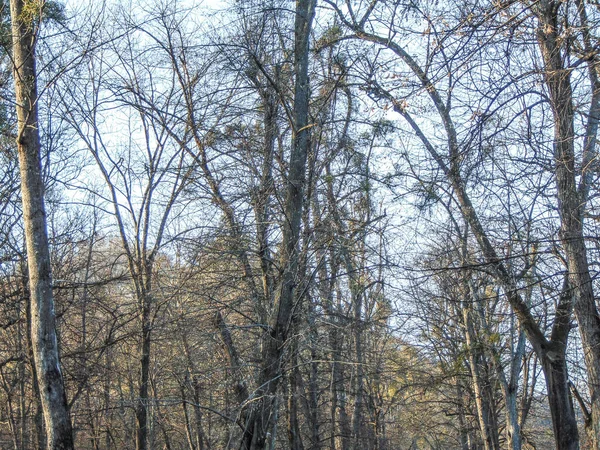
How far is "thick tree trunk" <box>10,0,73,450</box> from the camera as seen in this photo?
8.05 metres

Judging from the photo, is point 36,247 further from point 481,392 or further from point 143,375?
point 481,392

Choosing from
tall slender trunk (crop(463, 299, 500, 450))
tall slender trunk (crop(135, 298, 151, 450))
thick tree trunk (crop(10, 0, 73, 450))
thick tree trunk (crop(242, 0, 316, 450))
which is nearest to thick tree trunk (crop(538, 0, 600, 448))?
thick tree trunk (crop(242, 0, 316, 450))

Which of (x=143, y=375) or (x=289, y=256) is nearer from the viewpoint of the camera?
(x=289, y=256)

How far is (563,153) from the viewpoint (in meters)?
A: 6.21

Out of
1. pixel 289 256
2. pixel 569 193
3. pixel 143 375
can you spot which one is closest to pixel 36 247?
pixel 289 256

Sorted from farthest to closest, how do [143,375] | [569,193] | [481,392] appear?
1. [481,392]
2. [143,375]
3. [569,193]

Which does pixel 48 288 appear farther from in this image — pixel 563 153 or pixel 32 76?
pixel 563 153

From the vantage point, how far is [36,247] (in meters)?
8.52

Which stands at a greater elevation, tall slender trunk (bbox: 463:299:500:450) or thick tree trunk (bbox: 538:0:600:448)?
thick tree trunk (bbox: 538:0:600:448)

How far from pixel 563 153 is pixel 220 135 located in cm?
568

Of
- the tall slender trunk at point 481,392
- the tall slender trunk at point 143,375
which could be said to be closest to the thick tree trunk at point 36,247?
the tall slender trunk at point 143,375

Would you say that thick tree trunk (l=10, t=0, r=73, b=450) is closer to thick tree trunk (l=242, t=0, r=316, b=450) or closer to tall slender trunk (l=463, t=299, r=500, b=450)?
thick tree trunk (l=242, t=0, r=316, b=450)

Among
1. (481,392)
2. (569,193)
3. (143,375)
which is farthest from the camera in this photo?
(481,392)

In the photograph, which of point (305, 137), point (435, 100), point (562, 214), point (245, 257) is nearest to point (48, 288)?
point (245, 257)
